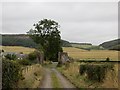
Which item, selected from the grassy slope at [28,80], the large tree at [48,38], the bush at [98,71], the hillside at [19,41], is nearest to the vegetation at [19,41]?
the hillside at [19,41]

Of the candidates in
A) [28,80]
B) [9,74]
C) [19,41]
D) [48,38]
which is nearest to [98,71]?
[28,80]

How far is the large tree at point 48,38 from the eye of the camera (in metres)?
95.2

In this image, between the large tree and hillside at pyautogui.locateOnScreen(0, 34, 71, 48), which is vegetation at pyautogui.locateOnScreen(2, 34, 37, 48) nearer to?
hillside at pyautogui.locateOnScreen(0, 34, 71, 48)

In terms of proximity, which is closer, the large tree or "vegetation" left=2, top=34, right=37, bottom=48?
the large tree

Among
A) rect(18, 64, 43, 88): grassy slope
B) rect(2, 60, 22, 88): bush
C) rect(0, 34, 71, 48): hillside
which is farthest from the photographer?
rect(0, 34, 71, 48): hillside

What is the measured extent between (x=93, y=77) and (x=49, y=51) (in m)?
68.2

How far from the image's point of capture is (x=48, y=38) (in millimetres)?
98438

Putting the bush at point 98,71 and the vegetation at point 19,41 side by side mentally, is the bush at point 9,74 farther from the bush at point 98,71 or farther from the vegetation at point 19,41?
the vegetation at point 19,41

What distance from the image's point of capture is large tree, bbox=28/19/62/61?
95188mm

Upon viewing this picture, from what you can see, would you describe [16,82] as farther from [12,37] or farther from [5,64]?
[12,37]

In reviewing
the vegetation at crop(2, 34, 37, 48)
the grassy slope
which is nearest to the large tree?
the vegetation at crop(2, 34, 37, 48)

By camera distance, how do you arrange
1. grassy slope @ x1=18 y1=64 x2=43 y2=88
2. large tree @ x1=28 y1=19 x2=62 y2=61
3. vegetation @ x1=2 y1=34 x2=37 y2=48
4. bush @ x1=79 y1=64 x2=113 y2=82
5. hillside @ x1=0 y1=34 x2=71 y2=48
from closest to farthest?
grassy slope @ x1=18 y1=64 x2=43 y2=88 → bush @ x1=79 y1=64 x2=113 y2=82 → large tree @ x1=28 y1=19 x2=62 y2=61 → vegetation @ x1=2 y1=34 x2=37 y2=48 → hillside @ x1=0 y1=34 x2=71 y2=48

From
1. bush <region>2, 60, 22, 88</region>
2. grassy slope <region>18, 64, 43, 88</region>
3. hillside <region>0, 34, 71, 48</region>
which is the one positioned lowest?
grassy slope <region>18, 64, 43, 88</region>

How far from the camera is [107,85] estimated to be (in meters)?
20.4
